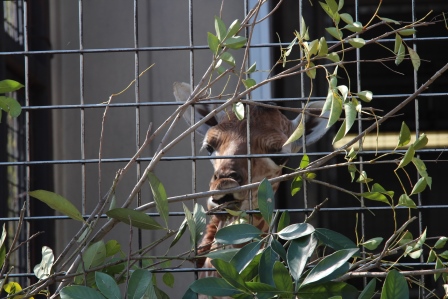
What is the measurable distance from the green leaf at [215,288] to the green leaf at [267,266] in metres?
0.06

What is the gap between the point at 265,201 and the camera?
165cm

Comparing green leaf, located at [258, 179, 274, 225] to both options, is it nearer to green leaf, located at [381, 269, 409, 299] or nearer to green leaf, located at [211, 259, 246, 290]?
green leaf, located at [211, 259, 246, 290]

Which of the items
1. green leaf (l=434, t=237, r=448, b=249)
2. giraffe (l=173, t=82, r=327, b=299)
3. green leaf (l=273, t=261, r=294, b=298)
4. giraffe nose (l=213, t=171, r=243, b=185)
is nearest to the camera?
green leaf (l=273, t=261, r=294, b=298)

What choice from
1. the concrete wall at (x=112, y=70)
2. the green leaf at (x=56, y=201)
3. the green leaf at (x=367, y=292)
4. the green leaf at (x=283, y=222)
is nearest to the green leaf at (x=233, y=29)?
the green leaf at (x=283, y=222)

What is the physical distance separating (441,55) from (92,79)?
4.29 meters

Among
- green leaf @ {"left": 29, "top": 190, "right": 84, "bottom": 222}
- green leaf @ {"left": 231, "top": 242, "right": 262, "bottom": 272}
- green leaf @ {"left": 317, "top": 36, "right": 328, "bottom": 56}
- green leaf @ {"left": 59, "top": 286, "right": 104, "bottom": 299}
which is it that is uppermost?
green leaf @ {"left": 317, "top": 36, "right": 328, "bottom": 56}

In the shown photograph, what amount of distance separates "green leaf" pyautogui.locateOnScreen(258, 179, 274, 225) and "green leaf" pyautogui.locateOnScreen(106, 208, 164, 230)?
8.8 inches

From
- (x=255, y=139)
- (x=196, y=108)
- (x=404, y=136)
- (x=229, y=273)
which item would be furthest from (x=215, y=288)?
(x=196, y=108)

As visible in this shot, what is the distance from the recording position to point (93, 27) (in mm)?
4984

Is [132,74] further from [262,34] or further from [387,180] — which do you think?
[387,180]

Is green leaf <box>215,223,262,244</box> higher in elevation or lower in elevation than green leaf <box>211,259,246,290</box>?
higher

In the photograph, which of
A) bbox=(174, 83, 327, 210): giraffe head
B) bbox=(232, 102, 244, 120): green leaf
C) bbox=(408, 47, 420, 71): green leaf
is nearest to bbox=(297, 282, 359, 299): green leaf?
bbox=(232, 102, 244, 120): green leaf

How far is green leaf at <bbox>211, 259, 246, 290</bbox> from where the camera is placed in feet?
4.98

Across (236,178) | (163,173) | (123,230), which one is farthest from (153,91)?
(236,178)
